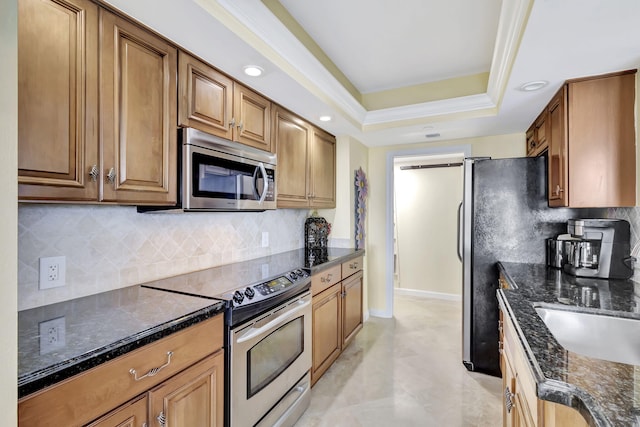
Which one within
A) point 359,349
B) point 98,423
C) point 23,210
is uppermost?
point 23,210

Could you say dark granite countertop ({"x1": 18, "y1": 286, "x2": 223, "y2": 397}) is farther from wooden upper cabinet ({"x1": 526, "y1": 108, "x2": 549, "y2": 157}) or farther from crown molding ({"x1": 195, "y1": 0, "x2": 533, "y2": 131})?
wooden upper cabinet ({"x1": 526, "y1": 108, "x2": 549, "y2": 157})

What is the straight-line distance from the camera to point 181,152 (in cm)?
159

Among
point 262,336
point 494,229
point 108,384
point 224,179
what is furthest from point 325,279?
point 108,384

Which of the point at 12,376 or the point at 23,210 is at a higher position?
the point at 23,210

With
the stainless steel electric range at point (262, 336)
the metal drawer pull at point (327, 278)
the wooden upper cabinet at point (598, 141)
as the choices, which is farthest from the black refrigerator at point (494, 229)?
the stainless steel electric range at point (262, 336)

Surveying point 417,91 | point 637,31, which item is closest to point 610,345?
point 637,31

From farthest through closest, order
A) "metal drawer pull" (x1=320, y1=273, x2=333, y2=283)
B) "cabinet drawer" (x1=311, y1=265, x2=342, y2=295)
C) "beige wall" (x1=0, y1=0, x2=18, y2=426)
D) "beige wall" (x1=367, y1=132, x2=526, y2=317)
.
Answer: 1. "beige wall" (x1=367, y1=132, x2=526, y2=317)
2. "metal drawer pull" (x1=320, y1=273, x2=333, y2=283)
3. "cabinet drawer" (x1=311, y1=265, x2=342, y2=295)
4. "beige wall" (x1=0, y1=0, x2=18, y2=426)

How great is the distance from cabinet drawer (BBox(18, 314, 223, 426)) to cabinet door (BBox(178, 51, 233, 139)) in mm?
1094

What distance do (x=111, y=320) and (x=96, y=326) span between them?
58mm

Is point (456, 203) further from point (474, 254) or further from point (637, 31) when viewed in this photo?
point (637, 31)

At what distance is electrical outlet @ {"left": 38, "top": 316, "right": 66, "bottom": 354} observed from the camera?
932 millimetres

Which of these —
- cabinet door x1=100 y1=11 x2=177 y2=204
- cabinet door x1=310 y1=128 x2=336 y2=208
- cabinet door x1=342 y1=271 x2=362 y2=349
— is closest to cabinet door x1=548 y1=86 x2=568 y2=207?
cabinet door x1=342 y1=271 x2=362 y2=349

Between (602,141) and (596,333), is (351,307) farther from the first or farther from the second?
(602,141)

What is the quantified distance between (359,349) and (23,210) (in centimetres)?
278
